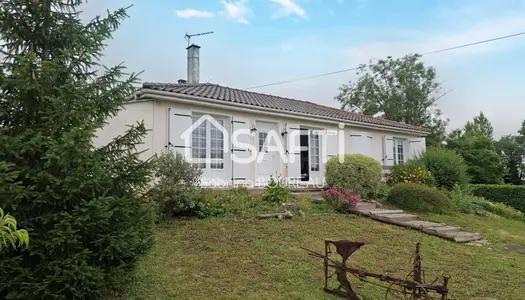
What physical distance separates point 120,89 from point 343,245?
117 inches

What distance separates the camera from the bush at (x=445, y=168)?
46.6 ft

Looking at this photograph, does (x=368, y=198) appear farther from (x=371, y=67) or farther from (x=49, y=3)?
(x=371, y=67)

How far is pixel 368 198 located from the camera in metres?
11.2

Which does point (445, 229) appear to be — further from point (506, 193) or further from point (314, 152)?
point (506, 193)

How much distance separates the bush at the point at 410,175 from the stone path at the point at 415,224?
371cm

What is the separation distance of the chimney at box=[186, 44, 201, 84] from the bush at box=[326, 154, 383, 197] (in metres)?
6.80

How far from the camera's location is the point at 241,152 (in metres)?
10.9

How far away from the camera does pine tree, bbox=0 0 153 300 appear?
316cm

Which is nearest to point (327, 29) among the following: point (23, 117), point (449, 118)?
point (23, 117)

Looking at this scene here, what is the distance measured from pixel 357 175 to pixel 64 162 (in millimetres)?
9242

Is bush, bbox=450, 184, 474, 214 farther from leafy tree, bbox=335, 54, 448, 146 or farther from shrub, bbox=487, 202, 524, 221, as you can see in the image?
leafy tree, bbox=335, 54, 448, 146

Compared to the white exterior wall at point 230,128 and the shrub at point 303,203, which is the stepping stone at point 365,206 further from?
the white exterior wall at point 230,128

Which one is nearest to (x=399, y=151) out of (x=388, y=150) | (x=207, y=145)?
(x=388, y=150)

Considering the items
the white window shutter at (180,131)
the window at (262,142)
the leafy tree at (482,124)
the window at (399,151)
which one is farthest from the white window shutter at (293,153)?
the leafy tree at (482,124)
